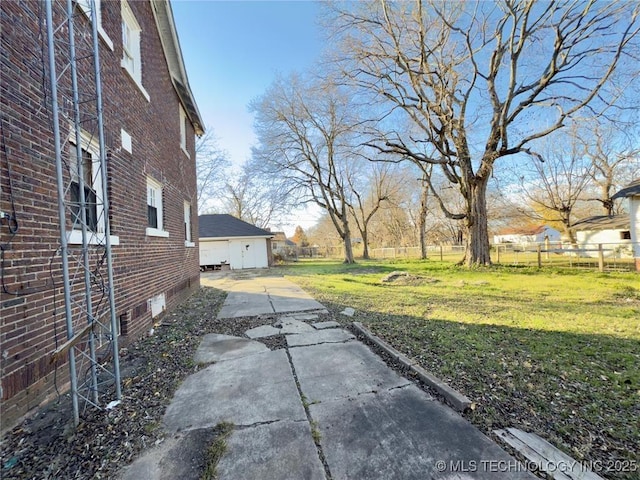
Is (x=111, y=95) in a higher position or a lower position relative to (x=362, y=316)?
higher

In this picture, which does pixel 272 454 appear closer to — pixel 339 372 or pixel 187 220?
pixel 339 372

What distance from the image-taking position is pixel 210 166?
26.2 metres

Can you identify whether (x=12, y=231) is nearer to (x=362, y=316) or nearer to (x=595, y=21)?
(x=362, y=316)

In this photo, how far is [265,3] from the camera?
24.7ft

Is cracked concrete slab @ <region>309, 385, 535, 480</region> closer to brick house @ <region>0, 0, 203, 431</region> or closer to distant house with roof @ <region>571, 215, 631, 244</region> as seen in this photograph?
brick house @ <region>0, 0, 203, 431</region>

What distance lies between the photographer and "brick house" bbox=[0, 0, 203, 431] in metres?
2.25

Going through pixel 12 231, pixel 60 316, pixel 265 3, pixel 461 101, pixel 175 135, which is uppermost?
pixel 265 3

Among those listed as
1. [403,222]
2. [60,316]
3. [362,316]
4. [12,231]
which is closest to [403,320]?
[362,316]

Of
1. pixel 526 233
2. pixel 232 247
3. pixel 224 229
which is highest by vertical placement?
pixel 224 229

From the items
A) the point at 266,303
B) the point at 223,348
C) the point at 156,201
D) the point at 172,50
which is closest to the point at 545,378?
the point at 223,348

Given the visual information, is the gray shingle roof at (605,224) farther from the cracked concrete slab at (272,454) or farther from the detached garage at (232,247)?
the cracked concrete slab at (272,454)

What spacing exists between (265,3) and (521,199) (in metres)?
29.8

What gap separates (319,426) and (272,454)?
42 centimetres

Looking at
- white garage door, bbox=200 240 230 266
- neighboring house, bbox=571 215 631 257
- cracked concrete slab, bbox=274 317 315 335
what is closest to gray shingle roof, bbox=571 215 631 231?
neighboring house, bbox=571 215 631 257
